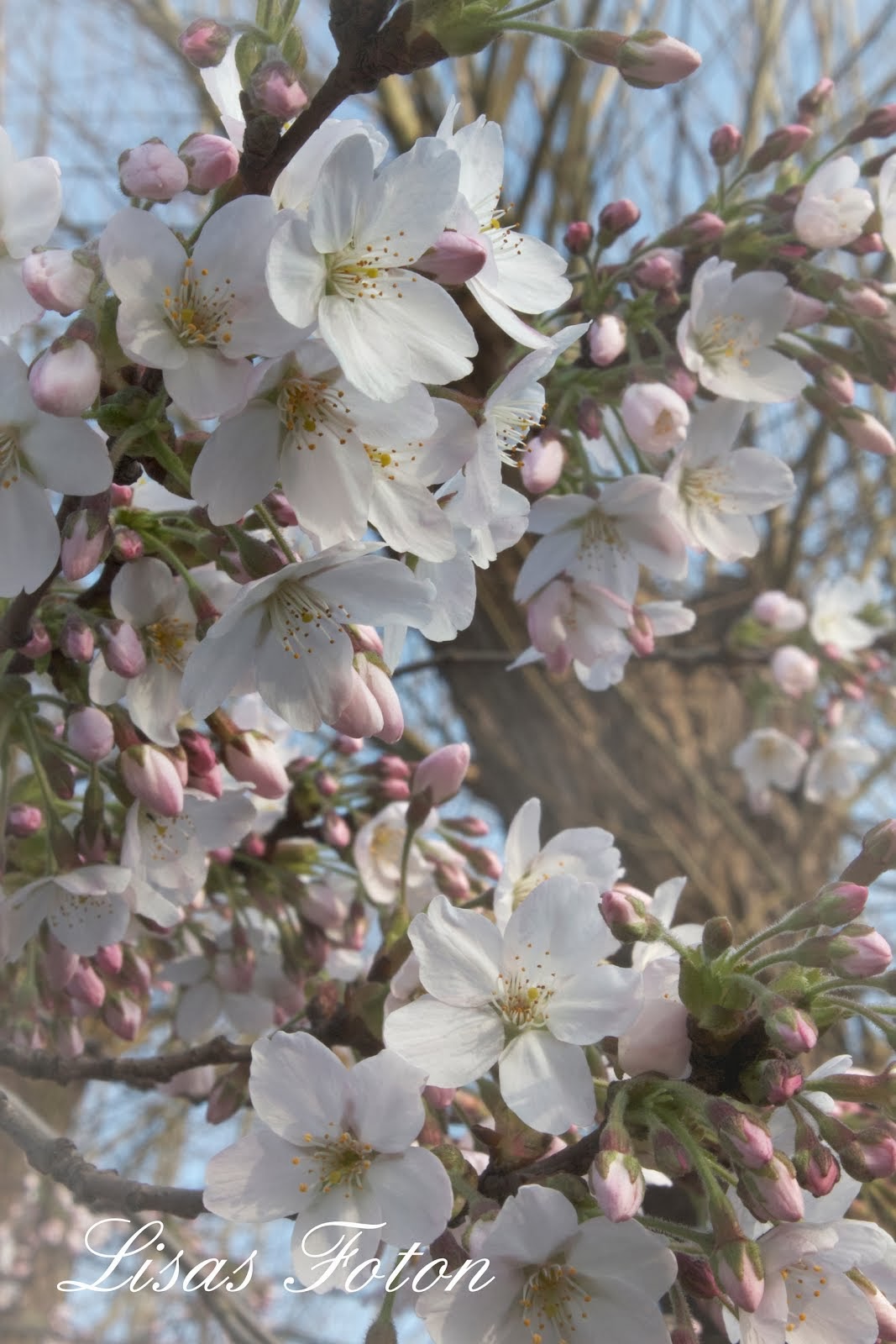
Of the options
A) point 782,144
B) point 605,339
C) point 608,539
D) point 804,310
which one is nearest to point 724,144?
point 782,144

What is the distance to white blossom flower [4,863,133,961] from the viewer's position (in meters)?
1.25

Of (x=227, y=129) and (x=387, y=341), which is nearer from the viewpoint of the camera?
(x=387, y=341)

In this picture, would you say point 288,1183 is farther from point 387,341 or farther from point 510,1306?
point 387,341

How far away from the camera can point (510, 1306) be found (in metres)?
0.93

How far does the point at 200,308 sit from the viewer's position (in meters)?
0.88

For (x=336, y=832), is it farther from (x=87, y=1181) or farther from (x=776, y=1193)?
(x=776, y=1193)

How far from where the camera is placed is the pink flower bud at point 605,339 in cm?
140

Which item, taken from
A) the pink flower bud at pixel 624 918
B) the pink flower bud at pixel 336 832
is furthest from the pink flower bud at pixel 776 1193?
the pink flower bud at pixel 336 832

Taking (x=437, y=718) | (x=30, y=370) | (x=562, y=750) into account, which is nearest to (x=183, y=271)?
(x=30, y=370)

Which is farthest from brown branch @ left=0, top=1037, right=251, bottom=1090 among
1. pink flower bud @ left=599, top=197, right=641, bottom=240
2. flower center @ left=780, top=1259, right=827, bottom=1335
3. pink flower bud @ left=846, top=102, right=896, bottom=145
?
pink flower bud @ left=846, top=102, right=896, bottom=145

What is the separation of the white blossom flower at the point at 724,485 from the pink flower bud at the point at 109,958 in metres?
0.86

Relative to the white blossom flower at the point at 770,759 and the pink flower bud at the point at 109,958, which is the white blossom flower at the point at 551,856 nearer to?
the pink flower bud at the point at 109,958

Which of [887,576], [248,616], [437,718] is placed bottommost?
[887,576]

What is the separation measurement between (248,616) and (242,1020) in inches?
34.3
